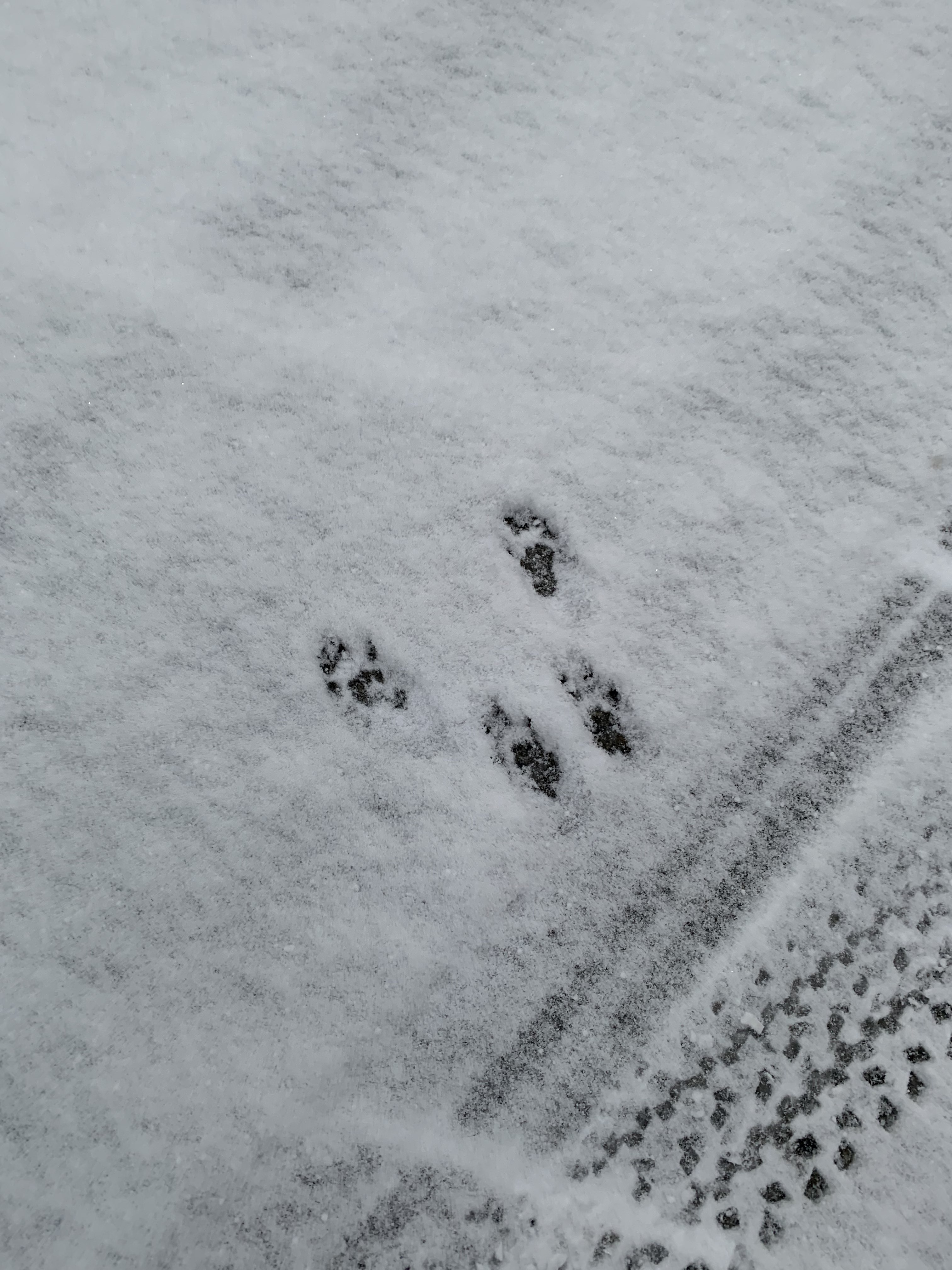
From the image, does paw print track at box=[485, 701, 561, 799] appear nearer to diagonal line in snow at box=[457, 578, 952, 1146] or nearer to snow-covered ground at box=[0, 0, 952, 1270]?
snow-covered ground at box=[0, 0, 952, 1270]

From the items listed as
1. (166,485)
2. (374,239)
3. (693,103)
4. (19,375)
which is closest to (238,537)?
(166,485)

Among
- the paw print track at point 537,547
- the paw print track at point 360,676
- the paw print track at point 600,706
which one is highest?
the paw print track at point 537,547

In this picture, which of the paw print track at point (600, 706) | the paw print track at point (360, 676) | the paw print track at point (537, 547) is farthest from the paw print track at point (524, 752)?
the paw print track at point (537, 547)

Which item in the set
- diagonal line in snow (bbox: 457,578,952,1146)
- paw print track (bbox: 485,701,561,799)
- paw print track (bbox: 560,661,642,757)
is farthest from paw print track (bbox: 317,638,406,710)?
diagonal line in snow (bbox: 457,578,952,1146)

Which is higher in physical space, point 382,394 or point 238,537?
point 382,394

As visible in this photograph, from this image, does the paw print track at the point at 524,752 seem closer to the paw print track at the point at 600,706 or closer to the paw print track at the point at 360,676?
the paw print track at the point at 600,706

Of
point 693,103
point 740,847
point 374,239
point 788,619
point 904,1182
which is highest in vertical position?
point 693,103

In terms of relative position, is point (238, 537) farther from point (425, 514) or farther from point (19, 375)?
point (19, 375)

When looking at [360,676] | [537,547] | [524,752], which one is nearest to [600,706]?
[524,752]
